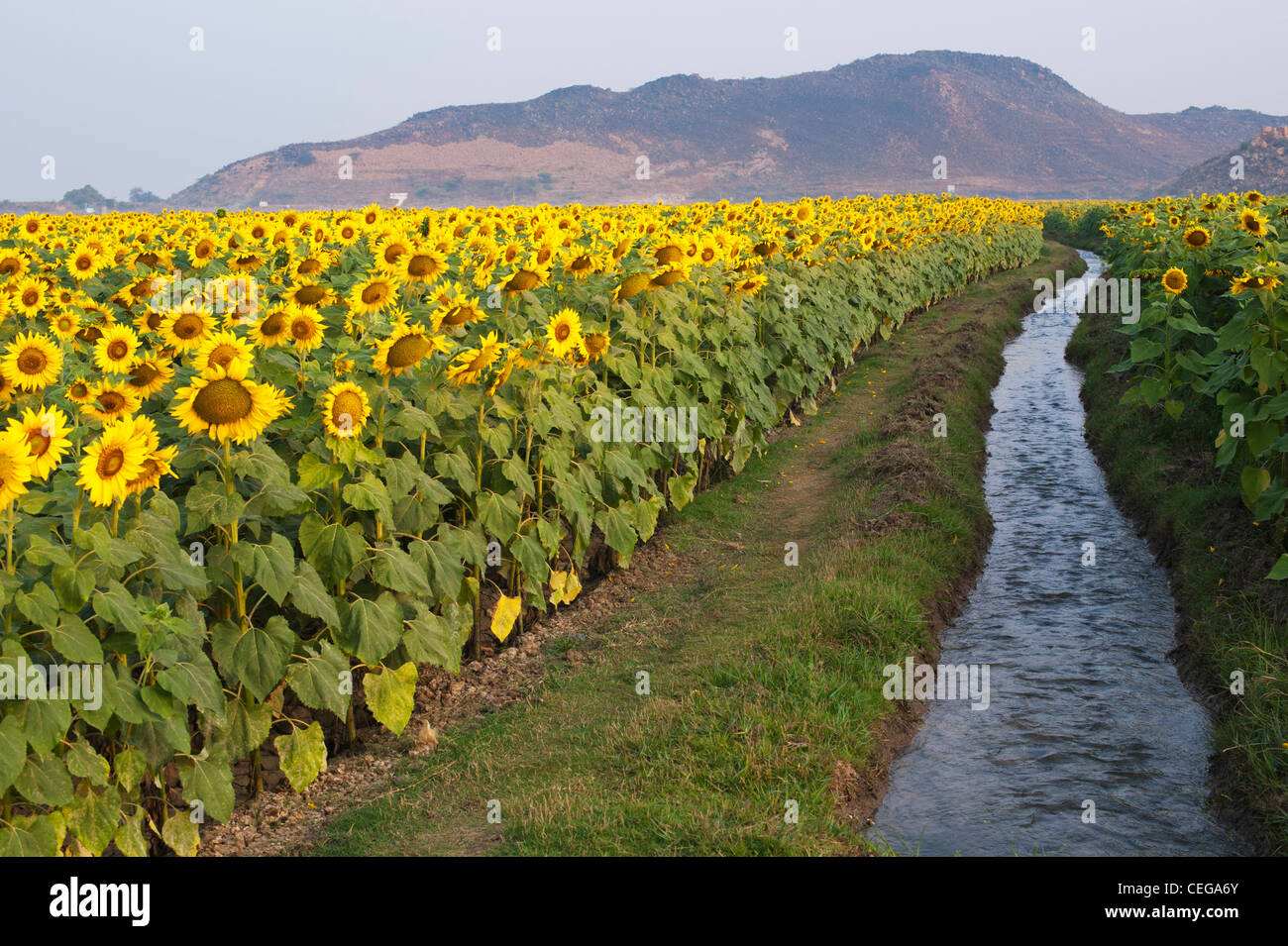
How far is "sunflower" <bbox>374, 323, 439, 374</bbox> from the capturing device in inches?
237

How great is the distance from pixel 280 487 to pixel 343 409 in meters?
0.55

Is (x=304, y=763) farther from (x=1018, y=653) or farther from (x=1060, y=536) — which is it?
(x=1060, y=536)

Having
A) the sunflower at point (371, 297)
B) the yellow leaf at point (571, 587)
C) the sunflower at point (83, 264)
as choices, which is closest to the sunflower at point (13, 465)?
the sunflower at point (371, 297)

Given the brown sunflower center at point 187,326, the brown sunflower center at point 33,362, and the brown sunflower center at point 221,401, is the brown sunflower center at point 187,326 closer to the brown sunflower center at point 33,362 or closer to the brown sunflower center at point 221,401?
the brown sunflower center at point 33,362

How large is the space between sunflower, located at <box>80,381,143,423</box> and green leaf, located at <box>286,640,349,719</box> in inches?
57.4

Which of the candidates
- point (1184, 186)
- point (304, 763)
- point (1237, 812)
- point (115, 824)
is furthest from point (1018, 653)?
point (1184, 186)

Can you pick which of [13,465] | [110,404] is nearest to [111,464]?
[13,465]

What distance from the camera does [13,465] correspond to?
4043 mm

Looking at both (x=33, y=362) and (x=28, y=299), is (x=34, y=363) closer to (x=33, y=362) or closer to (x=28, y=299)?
(x=33, y=362)

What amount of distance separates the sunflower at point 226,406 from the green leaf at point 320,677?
1181mm

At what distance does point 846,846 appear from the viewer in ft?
17.8

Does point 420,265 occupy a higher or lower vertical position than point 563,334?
higher

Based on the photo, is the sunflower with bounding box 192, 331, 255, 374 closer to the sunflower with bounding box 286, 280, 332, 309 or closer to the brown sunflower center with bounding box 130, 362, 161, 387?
the brown sunflower center with bounding box 130, 362, 161, 387

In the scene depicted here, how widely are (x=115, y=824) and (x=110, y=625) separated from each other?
83 centimetres
